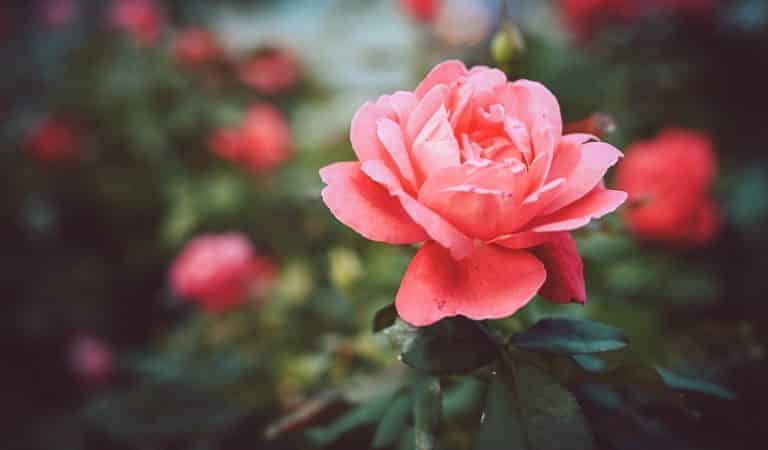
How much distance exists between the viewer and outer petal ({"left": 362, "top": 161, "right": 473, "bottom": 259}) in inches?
14.3

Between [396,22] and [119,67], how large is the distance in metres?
1.82

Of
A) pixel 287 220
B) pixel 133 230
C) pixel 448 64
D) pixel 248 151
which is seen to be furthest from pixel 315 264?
pixel 448 64

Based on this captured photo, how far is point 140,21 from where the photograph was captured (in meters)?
1.78

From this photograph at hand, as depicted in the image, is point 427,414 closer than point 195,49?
Yes

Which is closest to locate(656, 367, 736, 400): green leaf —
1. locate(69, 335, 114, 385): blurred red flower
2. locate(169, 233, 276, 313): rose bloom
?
locate(169, 233, 276, 313): rose bloom

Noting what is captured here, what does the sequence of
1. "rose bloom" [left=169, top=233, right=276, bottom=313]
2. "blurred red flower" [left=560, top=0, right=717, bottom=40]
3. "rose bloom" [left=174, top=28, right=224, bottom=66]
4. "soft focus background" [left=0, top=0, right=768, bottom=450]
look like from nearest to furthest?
1. "soft focus background" [left=0, top=0, right=768, bottom=450]
2. "rose bloom" [left=169, top=233, right=276, bottom=313]
3. "blurred red flower" [left=560, top=0, right=717, bottom=40]
4. "rose bloom" [left=174, top=28, right=224, bottom=66]

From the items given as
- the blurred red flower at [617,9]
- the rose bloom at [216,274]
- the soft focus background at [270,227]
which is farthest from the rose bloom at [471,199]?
the blurred red flower at [617,9]

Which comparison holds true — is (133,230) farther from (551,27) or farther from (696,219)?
(551,27)

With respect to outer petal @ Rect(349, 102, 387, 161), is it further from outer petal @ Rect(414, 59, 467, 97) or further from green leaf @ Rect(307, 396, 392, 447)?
green leaf @ Rect(307, 396, 392, 447)

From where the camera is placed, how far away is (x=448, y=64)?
449 millimetres

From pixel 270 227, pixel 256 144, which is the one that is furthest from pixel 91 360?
pixel 256 144

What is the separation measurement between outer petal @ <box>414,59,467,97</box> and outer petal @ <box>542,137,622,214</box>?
0.37 feet

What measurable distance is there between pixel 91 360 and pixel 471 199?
130 cm

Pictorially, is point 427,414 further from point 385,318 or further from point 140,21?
point 140,21
